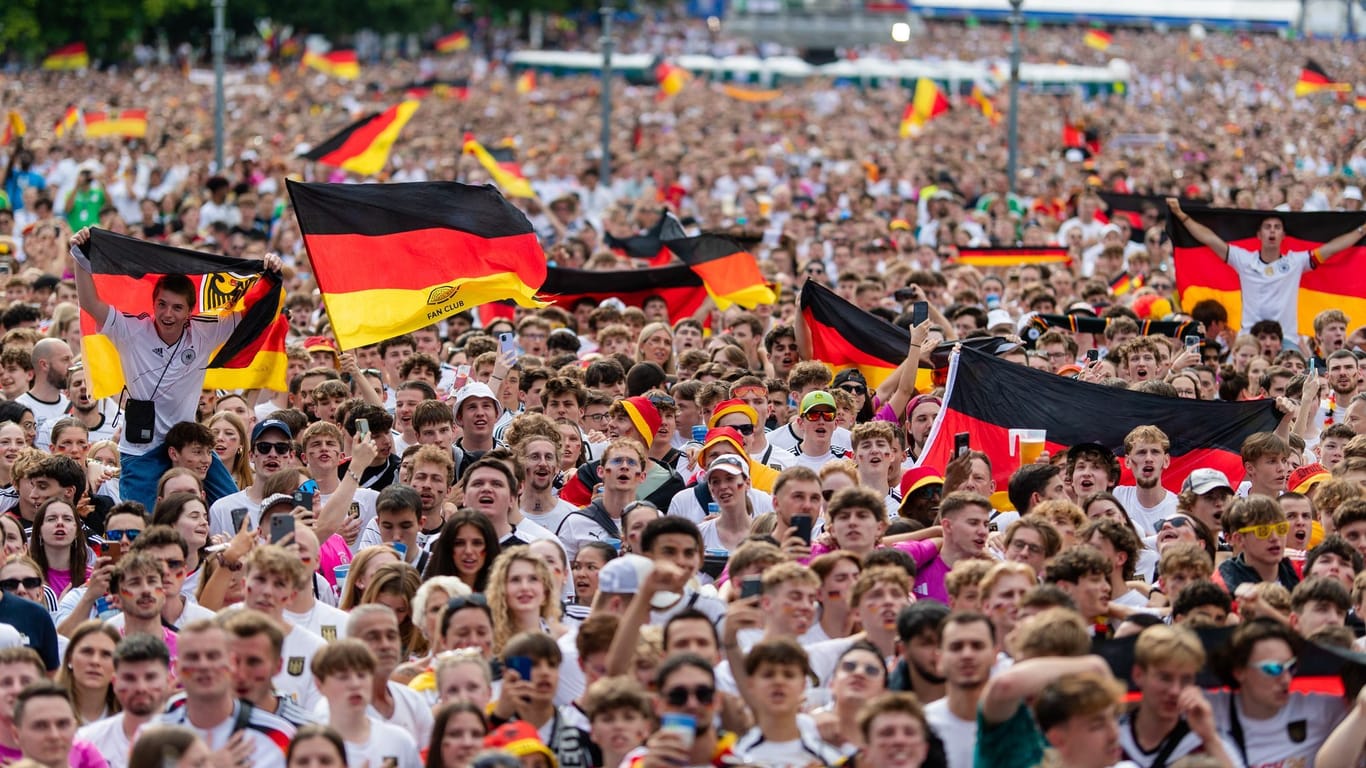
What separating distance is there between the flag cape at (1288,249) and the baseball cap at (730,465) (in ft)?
25.6

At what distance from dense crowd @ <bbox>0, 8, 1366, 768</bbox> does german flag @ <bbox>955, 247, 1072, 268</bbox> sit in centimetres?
74

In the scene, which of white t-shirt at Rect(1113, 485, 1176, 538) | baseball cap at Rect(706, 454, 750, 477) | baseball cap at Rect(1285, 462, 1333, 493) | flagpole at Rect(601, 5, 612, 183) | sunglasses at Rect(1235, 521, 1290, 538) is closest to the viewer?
sunglasses at Rect(1235, 521, 1290, 538)

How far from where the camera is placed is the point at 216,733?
7.93 metres

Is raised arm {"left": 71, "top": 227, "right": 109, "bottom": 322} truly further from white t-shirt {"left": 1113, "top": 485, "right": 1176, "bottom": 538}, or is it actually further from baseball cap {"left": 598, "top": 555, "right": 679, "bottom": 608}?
white t-shirt {"left": 1113, "top": 485, "right": 1176, "bottom": 538}

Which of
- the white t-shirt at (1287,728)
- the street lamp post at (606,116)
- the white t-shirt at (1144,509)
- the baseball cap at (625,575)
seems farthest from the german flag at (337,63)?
the white t-shirt at (1287,728)

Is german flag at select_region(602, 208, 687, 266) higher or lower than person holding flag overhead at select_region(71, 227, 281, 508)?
lower

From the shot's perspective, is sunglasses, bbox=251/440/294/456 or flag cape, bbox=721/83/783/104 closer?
sunglasses, bbox=251/440/294/456

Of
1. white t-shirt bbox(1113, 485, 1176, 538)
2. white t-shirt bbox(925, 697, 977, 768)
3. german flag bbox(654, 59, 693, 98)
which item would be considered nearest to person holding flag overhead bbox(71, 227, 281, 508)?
white t-shirt bbox(1113, 485, 1176, 538)

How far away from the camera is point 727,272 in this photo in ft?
62.0

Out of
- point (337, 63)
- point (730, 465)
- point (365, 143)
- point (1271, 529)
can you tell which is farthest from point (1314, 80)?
point (1271, 529)

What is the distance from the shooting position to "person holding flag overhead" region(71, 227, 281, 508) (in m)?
12.4

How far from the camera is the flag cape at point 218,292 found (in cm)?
1324

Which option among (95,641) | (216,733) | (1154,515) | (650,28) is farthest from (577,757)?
(650,28)

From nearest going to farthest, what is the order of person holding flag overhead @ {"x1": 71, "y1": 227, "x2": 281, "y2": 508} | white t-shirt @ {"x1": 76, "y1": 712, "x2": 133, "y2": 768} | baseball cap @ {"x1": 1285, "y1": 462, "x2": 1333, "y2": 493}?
white t-shirt @ {"x1": 76, "y1": 712, "x2": 133, "y2": 768}
baseball cap @ {"x1": 1285, "y1": 462, "x2": 1333, "y2": 493}
person holding flag overhead @ {"x1": 71, "y1": 227, "x2": 281, "y2": 508}
